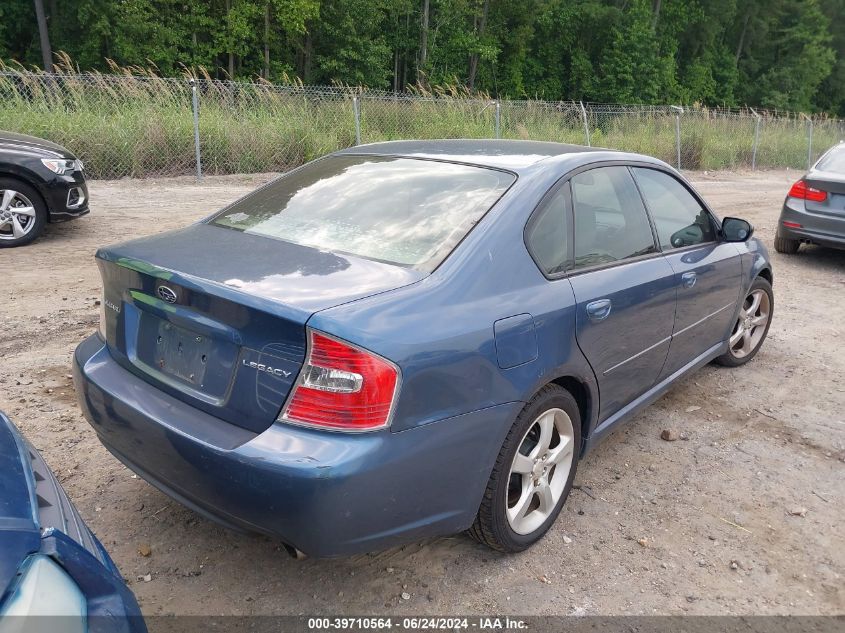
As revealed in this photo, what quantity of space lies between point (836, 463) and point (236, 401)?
Answer: 10.8ft

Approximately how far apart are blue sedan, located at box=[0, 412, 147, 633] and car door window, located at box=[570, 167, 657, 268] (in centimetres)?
215

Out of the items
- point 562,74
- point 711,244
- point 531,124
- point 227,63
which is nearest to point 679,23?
point 562,74

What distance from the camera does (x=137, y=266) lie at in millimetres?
2572

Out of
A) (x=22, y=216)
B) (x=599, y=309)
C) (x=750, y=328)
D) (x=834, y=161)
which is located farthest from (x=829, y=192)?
(x=22, y=216)

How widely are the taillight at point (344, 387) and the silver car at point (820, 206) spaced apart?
7.71m

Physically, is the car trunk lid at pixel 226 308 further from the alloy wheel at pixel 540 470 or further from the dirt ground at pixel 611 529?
the alloy wheel at pixel 540 470

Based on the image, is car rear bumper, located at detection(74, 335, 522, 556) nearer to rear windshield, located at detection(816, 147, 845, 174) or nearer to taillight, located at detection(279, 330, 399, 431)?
taillight, located at detection(279, 330, 399, 431)

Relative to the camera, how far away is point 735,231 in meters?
4.18

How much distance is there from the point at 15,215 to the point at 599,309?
6669 mm

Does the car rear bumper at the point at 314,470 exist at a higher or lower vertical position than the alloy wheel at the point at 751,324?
higher

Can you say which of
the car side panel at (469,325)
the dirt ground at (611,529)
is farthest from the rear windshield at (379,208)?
the dirt ground at (611,529)

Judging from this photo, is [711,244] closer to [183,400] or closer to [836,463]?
[836,463]

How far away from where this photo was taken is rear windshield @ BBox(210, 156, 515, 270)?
269 centimetres

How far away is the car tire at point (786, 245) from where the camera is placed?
8.88 meters
